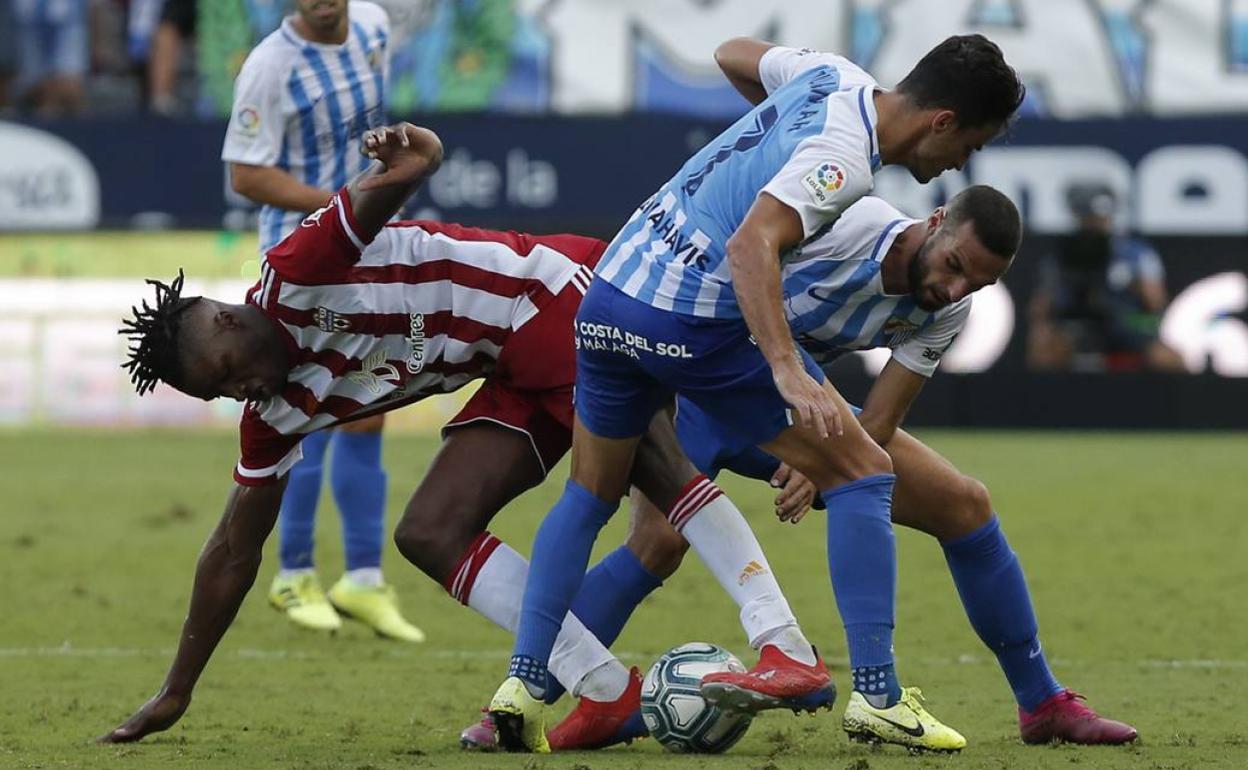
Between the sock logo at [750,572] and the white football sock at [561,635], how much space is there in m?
0.42

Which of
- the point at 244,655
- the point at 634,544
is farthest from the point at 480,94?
the point at 634,544

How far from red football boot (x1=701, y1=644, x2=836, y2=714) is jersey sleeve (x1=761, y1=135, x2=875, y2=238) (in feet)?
3.49

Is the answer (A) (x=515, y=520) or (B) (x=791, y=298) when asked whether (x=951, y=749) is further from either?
(A) (x=515, y=520)

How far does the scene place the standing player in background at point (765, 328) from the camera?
4730 mm

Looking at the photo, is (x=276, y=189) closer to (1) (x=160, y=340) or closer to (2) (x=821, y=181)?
(1) (x=160, y=340)

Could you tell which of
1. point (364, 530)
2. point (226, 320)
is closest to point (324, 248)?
point (226, 320)

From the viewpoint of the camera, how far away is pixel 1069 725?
5.45 meters

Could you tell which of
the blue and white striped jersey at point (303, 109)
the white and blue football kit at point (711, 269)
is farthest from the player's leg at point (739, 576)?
the blue and white striped jersey at point (303, 109)

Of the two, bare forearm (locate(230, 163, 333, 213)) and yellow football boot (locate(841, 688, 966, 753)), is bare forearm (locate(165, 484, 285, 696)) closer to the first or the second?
yellow football boot (locate(841, 688, 966, 753))

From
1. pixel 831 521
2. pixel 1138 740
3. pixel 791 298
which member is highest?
pixel 791 298

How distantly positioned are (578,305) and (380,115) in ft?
9.69

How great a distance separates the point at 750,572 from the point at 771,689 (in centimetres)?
40

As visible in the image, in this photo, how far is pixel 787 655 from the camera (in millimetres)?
5152

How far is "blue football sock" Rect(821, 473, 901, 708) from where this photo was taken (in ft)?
16.6
